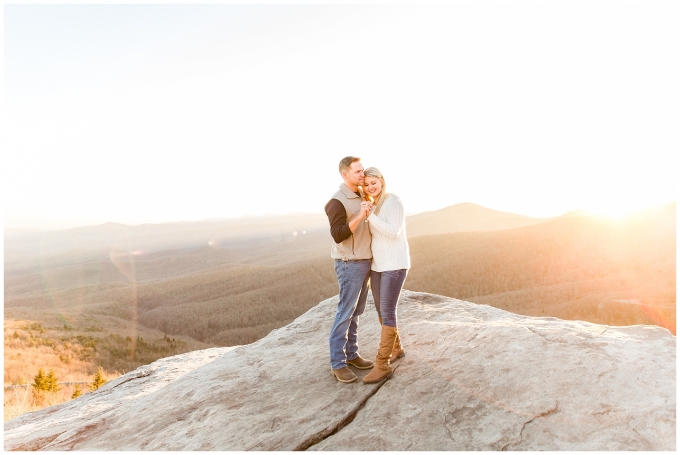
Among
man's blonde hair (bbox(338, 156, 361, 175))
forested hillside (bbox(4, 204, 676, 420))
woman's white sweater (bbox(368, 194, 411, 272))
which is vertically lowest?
forested hillside (bbox(4, 204, 676, 420))

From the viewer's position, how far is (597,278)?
1784 cm

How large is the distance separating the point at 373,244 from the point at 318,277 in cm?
2928

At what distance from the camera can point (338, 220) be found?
4191 millimetres

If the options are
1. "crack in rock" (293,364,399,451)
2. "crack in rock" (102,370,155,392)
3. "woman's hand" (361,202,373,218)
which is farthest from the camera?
"crack in rock" (102,370,155,392)

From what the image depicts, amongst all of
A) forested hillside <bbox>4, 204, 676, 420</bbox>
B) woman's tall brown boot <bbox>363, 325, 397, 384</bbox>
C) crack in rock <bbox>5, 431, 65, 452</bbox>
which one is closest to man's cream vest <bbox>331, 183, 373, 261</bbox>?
woman's tall brown boot <bbox>363, 325, 397, 384</bbox>

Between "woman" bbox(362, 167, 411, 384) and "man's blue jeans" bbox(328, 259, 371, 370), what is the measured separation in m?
0.18

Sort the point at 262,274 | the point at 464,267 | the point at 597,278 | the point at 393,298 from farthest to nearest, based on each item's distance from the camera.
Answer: the point at 262,274, the point at 464,267, the point at 597,278, the point at 393,298

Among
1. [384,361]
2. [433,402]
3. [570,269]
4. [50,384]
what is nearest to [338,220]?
[384,361]

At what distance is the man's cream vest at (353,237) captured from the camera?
4.27 meters

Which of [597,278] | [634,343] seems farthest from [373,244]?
[597,278]

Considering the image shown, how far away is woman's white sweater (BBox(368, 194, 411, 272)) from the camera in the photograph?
4.08 metres

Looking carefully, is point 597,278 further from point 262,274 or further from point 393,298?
point 262,274

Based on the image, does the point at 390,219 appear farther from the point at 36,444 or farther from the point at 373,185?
the point at 36,444

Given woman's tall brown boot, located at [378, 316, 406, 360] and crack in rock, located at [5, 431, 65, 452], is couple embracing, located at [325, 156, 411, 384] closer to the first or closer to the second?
woman's tall brown boot, located at [378, 316, 406, 360]
